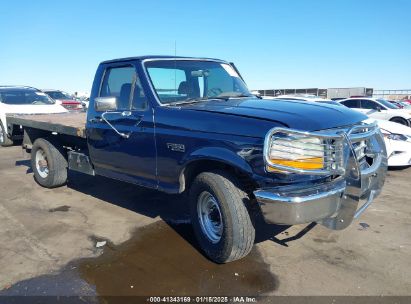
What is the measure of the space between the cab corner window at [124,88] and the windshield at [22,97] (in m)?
7.84

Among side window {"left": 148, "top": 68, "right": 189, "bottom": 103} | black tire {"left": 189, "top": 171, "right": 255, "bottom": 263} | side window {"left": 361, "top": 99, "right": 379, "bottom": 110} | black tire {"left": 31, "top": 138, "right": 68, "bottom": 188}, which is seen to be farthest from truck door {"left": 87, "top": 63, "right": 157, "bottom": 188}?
side window {"left": 361, "top": 99, "right": 379, "bottom": 110}

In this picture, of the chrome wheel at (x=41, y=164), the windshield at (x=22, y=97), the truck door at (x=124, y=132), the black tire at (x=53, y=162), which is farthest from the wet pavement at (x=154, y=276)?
the windshield at (x=22, y=97)

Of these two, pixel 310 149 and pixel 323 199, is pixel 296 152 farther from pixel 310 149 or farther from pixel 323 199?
pixel 323 199

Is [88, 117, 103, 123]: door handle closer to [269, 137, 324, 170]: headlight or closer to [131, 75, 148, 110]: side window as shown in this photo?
[131, 75, 148, 110]: side window

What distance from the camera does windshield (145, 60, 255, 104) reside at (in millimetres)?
4289

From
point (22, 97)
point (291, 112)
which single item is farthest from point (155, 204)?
point (22, 97)

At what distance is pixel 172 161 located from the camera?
3.88 metres

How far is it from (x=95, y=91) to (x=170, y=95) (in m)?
1.38

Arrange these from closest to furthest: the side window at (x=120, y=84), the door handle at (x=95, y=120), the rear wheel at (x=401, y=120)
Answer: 1. the side window at (x=120, y=84)
2. the door handle at (x=95, y=120)
3. the rear wheel at (x=401, y=120)

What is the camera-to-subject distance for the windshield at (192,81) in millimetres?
4289

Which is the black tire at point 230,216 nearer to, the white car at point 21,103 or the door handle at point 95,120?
the door handle at point 95,120

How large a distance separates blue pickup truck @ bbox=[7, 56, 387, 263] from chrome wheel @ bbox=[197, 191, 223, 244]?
0.4 inches

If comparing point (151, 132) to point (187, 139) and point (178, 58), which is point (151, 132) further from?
point (178, 58)

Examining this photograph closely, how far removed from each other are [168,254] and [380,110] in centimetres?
1286
